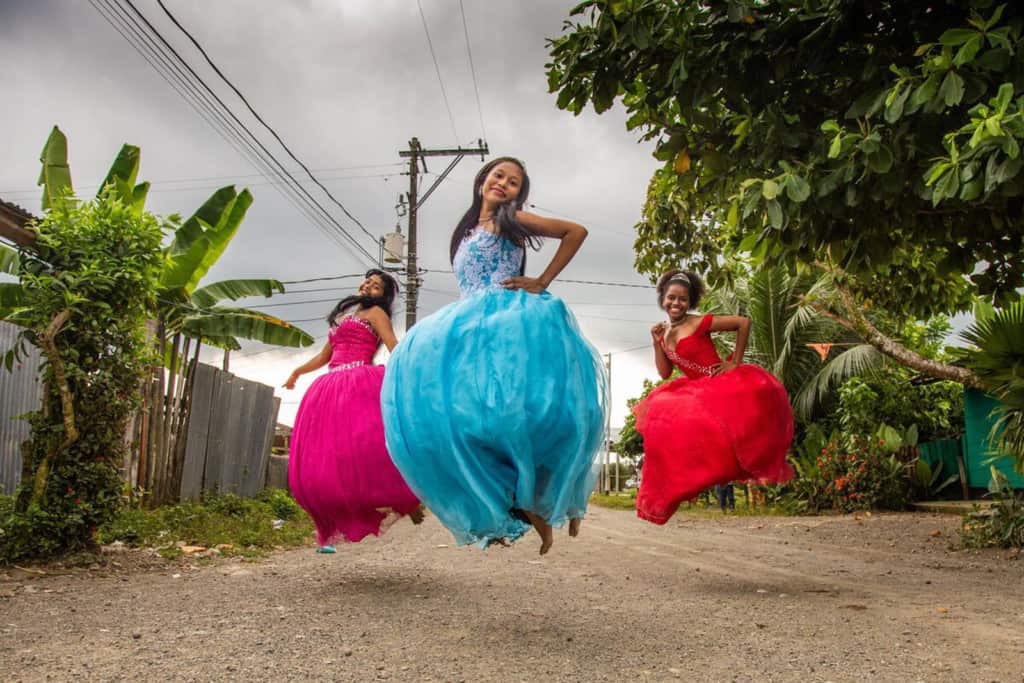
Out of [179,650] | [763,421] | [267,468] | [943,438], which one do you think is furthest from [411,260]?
[179,650]

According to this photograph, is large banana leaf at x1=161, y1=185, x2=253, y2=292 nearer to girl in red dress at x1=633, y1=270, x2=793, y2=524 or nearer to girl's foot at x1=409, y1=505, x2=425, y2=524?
girl's foot at x1=409, y1=505, x2=425, y2=524

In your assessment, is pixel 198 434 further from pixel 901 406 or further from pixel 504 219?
pixel 901 406

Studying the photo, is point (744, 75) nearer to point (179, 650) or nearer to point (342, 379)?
point (342, 379)

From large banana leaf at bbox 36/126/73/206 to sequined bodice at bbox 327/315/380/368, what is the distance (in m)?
5.98

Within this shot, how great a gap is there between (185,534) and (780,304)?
42.0 feet

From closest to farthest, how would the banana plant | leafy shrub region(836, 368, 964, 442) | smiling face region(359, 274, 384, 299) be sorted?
smiling face region(359, 274, 384, 299)
the banana plant
leafy shrub region(836, 368, 964, 442)

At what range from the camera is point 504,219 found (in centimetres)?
417

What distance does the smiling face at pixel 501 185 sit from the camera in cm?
429

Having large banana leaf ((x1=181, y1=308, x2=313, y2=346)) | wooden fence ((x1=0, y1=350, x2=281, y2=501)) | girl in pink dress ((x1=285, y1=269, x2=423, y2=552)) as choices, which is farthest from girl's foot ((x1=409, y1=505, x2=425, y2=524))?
large banana leaf ((x1=181, y1=308, x2=313, y2=346))

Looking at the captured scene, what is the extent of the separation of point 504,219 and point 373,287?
2.34m

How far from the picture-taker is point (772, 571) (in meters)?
7.25

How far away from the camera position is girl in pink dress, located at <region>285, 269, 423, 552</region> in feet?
18.6

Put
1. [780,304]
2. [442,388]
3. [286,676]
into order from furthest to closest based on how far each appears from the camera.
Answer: [780,304]
[442,388]
[286,676]

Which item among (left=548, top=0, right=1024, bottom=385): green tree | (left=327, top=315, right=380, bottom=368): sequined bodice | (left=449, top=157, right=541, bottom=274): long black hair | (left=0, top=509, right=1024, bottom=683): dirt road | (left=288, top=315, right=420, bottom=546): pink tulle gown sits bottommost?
(left=0, top=509, right=1024, bottom=683): dirt road
